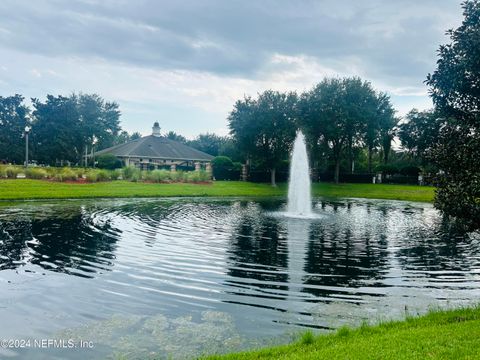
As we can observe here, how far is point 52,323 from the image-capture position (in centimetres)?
665

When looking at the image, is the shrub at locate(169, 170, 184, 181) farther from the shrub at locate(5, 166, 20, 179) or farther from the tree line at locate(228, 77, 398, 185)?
the shrub at locate(5, 166, 20, 179)

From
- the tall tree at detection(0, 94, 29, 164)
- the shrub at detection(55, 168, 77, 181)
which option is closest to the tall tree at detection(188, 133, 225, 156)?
the tall tree at detection(0, 94, 29, 164)

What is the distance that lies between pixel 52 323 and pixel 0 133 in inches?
3186

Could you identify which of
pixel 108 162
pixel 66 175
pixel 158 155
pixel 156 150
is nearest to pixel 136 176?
pixel 66 175

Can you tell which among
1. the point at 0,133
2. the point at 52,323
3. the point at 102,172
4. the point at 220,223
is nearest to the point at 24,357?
the point at 52,323

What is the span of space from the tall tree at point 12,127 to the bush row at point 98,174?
121 feet

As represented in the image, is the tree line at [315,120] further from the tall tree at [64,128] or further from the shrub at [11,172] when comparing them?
the tall tree at [64,128]

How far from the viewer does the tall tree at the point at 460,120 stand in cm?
756

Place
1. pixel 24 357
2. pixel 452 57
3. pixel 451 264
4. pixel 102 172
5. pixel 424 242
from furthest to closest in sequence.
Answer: pixel 102 172
pixel 424 242
pixel 451 264
pixel 452 57
pixel 24 357

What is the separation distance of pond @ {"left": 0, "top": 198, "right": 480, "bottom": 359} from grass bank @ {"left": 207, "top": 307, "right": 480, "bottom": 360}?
2.03 ft

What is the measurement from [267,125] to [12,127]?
5515 centimetres

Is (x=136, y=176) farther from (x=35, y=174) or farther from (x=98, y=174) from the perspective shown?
(x=35, y=174)

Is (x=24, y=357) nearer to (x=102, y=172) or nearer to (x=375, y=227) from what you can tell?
(x=375, y=227)

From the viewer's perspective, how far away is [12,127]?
253 ft
